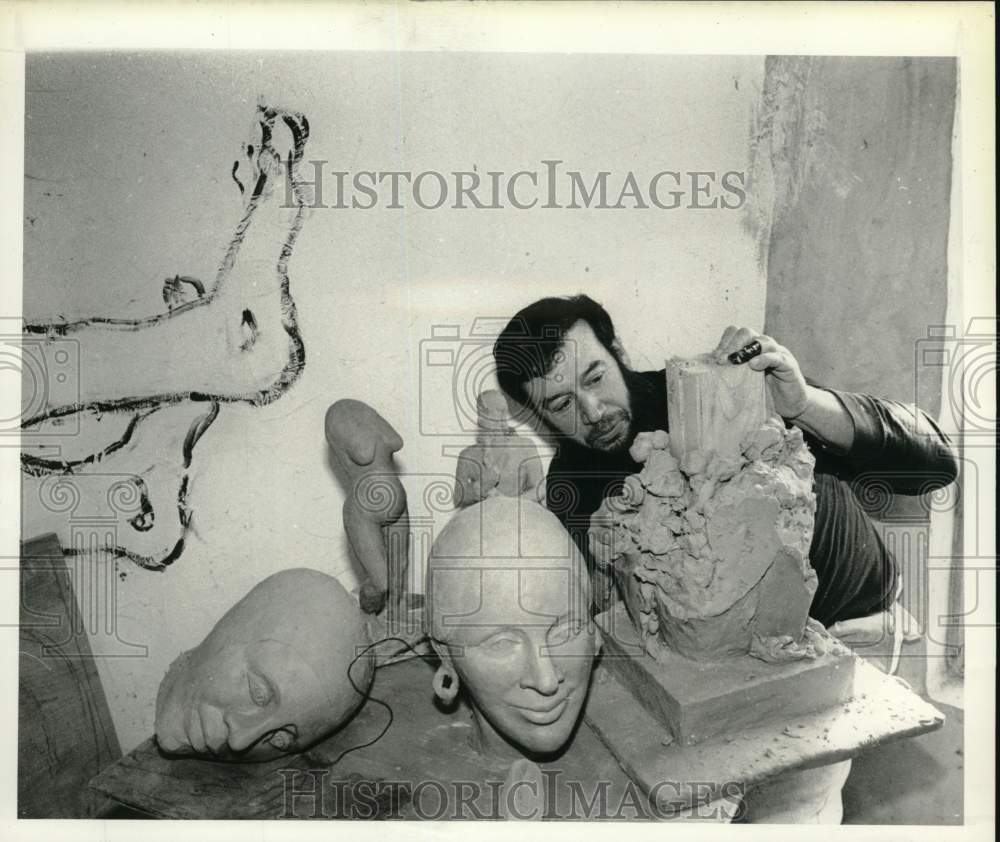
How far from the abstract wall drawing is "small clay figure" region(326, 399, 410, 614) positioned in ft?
1.07

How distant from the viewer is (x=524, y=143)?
8.50 feet

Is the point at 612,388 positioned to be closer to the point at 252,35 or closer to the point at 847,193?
the point at 847,193

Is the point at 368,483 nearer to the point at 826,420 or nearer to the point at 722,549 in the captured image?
the point at 722,549

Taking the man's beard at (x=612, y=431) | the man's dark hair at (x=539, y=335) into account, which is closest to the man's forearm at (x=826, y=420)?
the man's beard at (x=612, y=431)

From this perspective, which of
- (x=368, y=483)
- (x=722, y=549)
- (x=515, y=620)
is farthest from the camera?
(x=368, y=483)

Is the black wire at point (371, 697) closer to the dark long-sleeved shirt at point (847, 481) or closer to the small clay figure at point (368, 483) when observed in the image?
the small clay figure at point (368, 483)

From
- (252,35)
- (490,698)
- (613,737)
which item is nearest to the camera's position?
(490,698)

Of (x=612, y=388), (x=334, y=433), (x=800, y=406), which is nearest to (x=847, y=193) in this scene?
(x=800, y=406)

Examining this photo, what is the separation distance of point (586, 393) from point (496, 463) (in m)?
0.33

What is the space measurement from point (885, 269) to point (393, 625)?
1.71m

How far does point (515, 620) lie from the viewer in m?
2.10

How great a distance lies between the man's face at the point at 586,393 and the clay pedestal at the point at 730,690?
60cm

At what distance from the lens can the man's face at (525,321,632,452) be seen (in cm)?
262

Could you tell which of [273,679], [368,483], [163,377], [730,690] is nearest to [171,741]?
[273,679]
